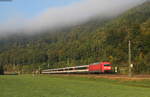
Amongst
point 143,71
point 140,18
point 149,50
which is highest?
point 140,18

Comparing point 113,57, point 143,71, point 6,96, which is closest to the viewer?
point 6,96

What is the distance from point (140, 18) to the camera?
140 metres

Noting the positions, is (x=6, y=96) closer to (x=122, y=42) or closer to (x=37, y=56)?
(x=122, y=42)

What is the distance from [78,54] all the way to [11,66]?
68353mm

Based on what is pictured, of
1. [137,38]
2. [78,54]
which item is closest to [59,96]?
[137,38]

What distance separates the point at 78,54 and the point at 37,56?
5398 centimetres

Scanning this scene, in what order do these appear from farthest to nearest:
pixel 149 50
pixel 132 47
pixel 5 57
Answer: pixel 5 57 < pixel 132 47 < pixel 149 50

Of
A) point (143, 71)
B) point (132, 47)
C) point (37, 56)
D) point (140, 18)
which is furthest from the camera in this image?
point (37, 56)

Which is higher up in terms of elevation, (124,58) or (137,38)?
(137,38)

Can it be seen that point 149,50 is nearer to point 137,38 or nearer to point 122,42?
point 137,38

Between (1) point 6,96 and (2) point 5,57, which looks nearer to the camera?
(1) point 6,96

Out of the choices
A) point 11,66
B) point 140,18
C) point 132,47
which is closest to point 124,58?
point 132,47

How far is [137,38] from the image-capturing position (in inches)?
3310

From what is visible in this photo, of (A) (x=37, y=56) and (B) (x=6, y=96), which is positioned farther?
(A) (x=37, y=56)
